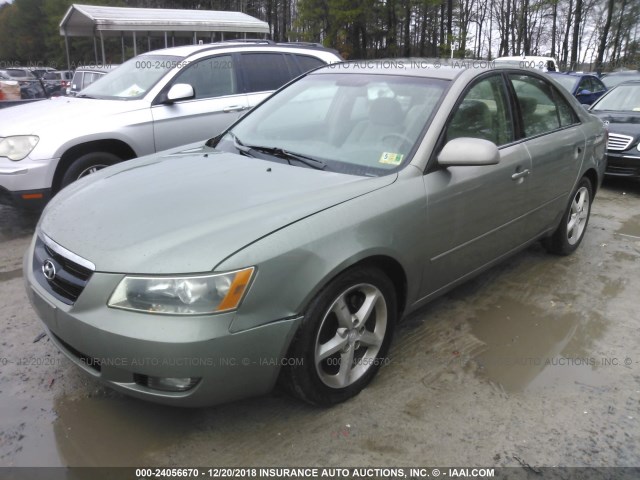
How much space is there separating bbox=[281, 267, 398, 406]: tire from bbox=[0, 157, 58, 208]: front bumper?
3.63 m

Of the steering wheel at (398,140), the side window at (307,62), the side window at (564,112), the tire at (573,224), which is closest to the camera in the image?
the steering wheel at (398,140)

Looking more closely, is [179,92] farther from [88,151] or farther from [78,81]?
[78,81]

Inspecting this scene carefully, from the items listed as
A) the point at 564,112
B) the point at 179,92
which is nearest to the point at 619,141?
the point at 564,112

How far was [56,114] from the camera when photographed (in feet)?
17.2

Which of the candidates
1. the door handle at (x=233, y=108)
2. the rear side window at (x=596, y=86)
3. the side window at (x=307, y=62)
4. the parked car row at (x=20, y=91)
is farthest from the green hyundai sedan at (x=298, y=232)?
the rear side window at (x=596, y=86)

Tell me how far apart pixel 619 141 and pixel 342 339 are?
6.75 meters

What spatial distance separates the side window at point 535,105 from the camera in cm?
378

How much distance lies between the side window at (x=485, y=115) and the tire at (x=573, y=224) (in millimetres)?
1351

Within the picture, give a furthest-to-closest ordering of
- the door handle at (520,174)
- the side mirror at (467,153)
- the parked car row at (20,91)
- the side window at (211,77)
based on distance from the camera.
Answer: the parked car row at (20,91), the side window at (211,77), the door handle at (520,174), the side mirror at (467,153)

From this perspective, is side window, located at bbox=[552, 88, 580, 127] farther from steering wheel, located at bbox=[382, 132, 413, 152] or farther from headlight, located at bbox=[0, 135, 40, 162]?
headlight, located at bbox=[0, 135, 40, 162]

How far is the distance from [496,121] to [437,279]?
1.22m

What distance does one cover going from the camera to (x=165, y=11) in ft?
67.5

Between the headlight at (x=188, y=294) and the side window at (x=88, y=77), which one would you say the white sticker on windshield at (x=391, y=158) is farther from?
the side window at (x=88, y=77)

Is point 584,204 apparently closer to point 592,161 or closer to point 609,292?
point 592,161
